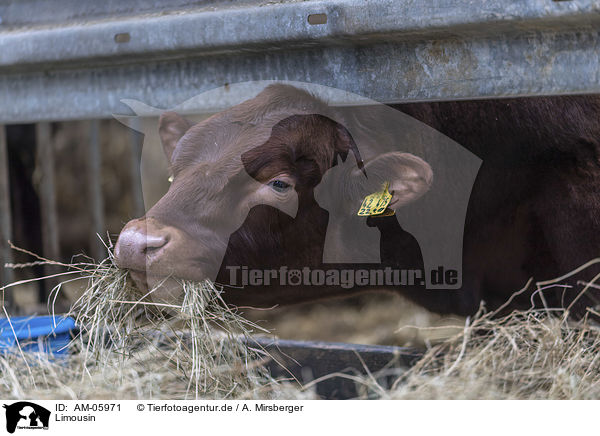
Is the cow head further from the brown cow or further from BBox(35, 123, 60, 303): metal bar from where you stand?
BBox(35, 123, 60, 303): metal bar

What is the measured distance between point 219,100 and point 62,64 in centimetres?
76

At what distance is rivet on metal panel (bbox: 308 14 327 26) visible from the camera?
248cm

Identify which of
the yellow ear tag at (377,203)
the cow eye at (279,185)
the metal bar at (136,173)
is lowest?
the yellow ear tag at (377,203)

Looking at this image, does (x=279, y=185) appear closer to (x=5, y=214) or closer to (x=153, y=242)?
(x=153, y=242)

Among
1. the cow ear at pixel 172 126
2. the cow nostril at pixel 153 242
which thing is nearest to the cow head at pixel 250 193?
the cow nostril at pixel 153 242

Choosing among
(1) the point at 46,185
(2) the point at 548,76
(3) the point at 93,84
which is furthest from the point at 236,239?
(1) the point at 46,185

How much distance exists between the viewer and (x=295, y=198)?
2.69m

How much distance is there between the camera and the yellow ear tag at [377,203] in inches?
107

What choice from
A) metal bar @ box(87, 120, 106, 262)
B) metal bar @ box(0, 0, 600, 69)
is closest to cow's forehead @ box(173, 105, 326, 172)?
metal bar @ box(0, 0, 600, 69)

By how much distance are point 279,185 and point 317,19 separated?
0.64 meters

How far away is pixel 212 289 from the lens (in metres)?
2.48
